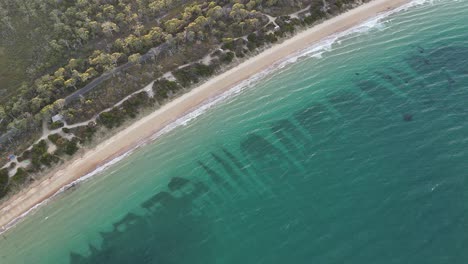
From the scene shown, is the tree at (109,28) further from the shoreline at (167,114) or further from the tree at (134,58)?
the shoreline at (167,114)

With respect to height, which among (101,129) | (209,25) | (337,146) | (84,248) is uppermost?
(209,25)

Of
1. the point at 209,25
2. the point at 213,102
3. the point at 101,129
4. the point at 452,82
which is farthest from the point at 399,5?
the point at 101,129

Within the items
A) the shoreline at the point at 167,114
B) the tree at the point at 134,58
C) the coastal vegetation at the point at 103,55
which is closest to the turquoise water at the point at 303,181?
the shoreline at the point at 167,114

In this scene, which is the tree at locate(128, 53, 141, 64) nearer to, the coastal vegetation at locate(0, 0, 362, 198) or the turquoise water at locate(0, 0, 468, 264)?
the coastal vegetation at locate(0, 0, 362, 198)

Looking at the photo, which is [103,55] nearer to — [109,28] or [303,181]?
[109,28]

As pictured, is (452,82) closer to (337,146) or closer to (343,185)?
(337,146)

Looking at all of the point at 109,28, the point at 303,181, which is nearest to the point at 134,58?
the point at 109,28
